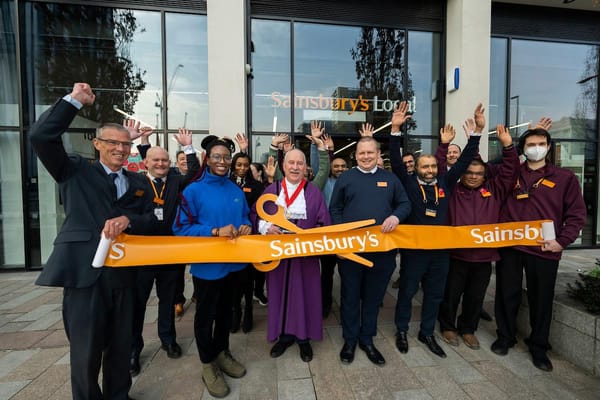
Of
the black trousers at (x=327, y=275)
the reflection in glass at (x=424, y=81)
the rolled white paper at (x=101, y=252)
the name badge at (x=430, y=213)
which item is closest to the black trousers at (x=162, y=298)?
the rolled white paper at (x=101, y=252)

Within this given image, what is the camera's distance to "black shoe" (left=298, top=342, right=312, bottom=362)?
2.83m

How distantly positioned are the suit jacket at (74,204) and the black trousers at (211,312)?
22.9 inches

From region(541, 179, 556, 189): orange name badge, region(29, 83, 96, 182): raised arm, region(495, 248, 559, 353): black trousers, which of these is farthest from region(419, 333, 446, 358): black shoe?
region(29, 83, 96, 182): raised arm

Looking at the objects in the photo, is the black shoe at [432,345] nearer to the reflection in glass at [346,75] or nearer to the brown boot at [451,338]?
the brown boot at [451,338]

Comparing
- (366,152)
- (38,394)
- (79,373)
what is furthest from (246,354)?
(366,152)

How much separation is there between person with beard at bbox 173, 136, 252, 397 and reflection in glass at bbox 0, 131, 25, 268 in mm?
6285

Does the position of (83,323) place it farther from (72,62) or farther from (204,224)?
(72,62)

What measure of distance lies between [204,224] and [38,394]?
201 centimetres

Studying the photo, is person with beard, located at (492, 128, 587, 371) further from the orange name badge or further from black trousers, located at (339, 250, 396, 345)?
black trousers, located at (339, 250, 396, 345)

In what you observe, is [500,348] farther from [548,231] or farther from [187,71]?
[187,71]

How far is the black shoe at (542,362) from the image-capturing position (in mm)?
2693

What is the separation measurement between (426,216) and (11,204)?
824cm

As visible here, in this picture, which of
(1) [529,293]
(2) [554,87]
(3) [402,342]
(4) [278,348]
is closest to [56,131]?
(4) [278,348]

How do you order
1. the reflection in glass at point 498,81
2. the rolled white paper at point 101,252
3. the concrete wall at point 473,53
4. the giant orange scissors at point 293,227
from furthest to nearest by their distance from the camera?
1. the reflection in glass at point 498,81
2. the concrete wall at point 473,53
3. the giant orange scissors at point 293,227
4. the rolled white paper at point 101,252
